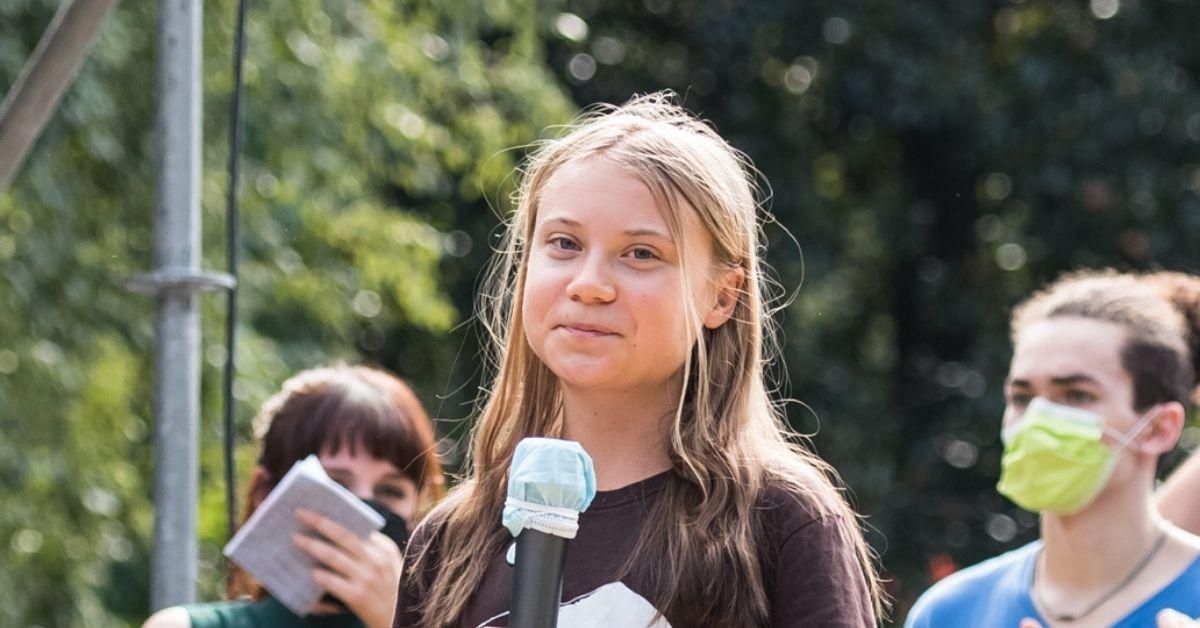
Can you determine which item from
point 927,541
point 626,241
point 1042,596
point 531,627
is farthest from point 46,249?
Answer: point 927,541

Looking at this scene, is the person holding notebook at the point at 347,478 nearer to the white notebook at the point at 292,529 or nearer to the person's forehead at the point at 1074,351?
the white notebook at the point at 292,529

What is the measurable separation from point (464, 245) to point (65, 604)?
6.53 metres

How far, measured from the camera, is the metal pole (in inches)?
143

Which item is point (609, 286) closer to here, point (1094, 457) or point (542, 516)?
point (542, 516)

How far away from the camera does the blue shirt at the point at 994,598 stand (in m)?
3.83

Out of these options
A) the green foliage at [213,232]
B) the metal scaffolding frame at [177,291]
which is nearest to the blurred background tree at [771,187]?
the green foliage at [213,232]

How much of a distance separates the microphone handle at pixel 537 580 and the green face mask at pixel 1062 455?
2391 millimetres

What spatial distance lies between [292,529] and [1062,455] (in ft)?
5.14

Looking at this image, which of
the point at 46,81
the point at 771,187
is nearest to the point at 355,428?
the point at 46,81

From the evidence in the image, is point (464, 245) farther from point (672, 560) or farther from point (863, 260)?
point (672, 560)

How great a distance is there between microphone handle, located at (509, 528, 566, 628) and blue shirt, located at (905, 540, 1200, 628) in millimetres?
2167

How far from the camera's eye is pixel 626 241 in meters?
2.47

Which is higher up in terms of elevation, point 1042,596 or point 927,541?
point 1042,596

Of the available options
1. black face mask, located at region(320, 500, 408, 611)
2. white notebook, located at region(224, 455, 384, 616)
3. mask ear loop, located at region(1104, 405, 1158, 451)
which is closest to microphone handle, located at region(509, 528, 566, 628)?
white notebook, located at region(224, 455, 384, 616)
